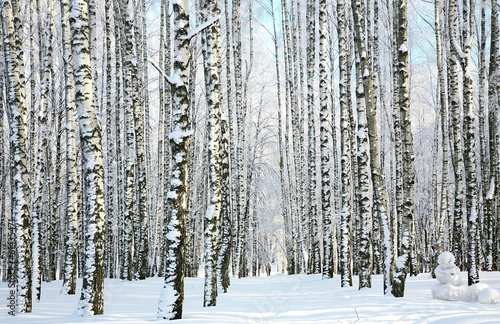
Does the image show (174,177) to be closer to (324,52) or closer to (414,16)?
(324,52)

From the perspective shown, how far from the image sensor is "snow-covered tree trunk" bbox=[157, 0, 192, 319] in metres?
5.37

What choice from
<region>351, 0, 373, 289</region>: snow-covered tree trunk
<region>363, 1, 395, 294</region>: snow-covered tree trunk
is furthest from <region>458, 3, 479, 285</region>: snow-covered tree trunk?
<region>351, 0, 373, 289</region>: snow-covered tree trunk

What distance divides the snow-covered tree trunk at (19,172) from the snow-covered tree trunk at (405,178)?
6680 millimetres

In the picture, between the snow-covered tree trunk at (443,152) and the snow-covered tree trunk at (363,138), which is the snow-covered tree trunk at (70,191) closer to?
the snow-covered tree trunk at (363,138)

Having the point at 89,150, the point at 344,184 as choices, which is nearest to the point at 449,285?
the point at 344,184

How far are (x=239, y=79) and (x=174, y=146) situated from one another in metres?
8.91

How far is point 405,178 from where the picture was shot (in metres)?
7.55

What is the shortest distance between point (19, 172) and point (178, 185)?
3.68m

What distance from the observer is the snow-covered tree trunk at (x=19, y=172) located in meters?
7.04

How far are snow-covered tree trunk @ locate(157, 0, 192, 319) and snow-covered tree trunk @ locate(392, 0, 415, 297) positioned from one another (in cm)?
409

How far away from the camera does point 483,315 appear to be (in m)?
5.28

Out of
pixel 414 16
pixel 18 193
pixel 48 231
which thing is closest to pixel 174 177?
pixel 18 193

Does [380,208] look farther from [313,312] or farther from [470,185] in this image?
[313,312]

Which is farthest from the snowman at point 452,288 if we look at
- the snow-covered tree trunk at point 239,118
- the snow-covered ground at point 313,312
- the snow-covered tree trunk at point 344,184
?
the snow-covered tree trunk at point 239,118
